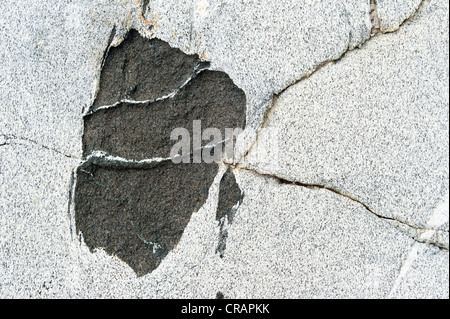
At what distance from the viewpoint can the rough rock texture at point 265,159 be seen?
1200 millimetres

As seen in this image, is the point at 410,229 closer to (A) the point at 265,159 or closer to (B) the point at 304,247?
(B) the point at 304,247

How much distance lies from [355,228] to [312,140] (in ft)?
0.90

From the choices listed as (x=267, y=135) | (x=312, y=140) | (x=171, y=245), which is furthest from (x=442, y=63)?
(x=171, y=245)

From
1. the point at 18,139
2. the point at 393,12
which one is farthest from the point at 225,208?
the point at 393,12

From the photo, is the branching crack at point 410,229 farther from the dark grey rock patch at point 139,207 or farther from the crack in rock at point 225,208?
the dark grey rock patch at point 139,207

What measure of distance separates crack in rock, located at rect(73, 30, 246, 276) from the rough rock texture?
2 centimetres

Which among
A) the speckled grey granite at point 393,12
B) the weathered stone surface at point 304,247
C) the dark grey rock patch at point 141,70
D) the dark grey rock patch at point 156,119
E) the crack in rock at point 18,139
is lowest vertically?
the weathered stone surface at point 304,247

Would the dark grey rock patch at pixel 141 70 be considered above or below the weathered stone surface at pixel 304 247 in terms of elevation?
above

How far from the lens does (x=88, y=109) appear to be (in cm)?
120

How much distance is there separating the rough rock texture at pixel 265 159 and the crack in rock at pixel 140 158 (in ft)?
0.06

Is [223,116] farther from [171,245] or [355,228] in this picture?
[355,228]

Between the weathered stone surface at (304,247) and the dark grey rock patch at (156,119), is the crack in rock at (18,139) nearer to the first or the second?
the dark grey rock patch at (156,119)

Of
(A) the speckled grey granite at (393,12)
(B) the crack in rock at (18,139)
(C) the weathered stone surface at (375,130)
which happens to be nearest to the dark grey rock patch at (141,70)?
(B) the crack in rock at (18,139)

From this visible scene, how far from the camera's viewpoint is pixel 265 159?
1.22 m
